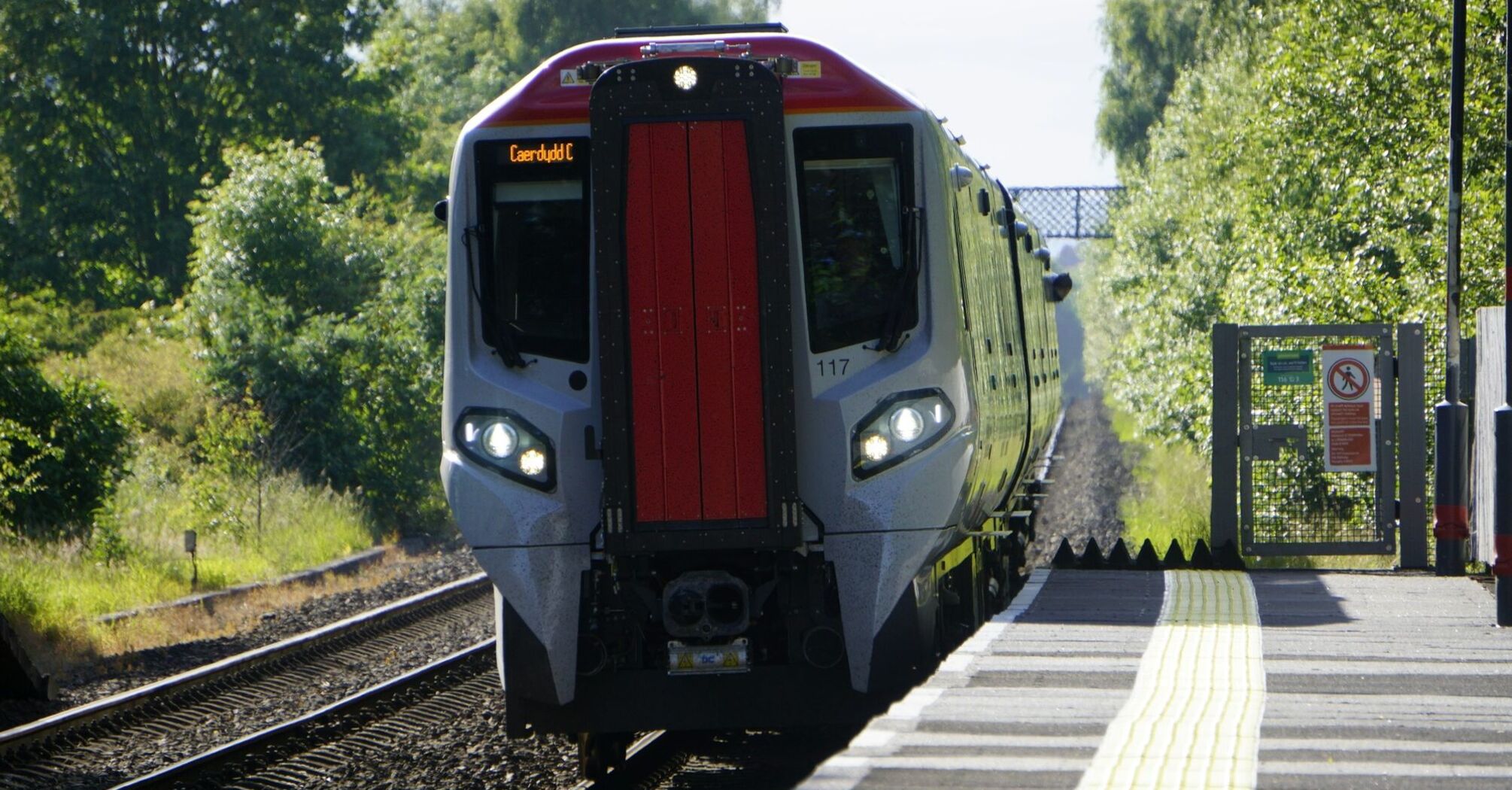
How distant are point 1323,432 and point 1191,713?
26.6 ft

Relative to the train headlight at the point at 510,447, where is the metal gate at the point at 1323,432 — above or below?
below

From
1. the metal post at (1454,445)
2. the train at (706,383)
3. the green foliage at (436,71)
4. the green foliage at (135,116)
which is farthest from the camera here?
the green foliage at (436,71)

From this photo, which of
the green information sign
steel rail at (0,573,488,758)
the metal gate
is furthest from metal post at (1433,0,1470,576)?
steel rail at (0,573,488,758)

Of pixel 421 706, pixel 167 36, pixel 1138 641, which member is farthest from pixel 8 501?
pixel 167 36

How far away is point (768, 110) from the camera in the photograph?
24.4 ft

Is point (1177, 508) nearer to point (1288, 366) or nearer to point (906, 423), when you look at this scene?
point (1288, 366)

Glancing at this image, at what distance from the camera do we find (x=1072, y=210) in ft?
207

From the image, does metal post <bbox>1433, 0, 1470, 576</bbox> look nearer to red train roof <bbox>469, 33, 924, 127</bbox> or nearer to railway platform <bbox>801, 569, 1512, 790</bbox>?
railway platform <bbox>801, 569, 1512, 790</bbox>

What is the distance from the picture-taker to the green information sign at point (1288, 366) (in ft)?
44.2

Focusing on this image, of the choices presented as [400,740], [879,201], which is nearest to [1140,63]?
[400,740]

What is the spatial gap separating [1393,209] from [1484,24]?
2686 millimetres

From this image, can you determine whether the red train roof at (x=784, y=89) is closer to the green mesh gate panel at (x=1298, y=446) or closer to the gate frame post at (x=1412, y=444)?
the green mesh gate panel at (x=1298, y=446)

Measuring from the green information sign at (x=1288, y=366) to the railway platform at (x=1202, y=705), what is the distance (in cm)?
427

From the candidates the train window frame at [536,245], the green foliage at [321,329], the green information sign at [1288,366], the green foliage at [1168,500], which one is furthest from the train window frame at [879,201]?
the green foliage at [321,329]
